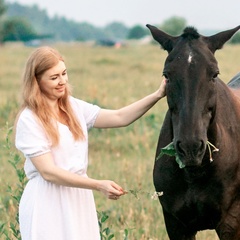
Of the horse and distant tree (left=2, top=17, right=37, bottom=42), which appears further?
distant tree (left=2, top=17, right=37, bottom=42)

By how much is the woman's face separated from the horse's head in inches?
27.4

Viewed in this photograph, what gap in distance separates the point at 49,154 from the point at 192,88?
1.00m

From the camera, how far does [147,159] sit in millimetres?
9680

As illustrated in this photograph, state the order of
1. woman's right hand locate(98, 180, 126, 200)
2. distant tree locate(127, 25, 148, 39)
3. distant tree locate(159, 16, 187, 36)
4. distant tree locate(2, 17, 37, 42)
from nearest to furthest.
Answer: woman's right hand locate(98, 180, 126, 200), distant tree locate(159, 16, 187, 36), distant tree locate(2, 17, 37, 42), distant tree locate(127, 25, 148, 39)

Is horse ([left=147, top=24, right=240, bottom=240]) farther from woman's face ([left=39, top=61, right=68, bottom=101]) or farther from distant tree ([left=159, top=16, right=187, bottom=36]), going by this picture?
distant tree ([left=159, top=16, right=187, bottom=36])

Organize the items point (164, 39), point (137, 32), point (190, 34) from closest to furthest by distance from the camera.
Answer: point (190, 34)
point (164, 39)
point (137, 32)

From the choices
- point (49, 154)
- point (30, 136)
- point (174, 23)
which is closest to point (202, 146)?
point (49, 154)

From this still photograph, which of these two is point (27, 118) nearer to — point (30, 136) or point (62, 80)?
point (30, 136)

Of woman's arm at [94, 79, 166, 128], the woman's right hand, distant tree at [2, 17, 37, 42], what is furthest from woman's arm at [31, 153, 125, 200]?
distant tree at [2, 17, 37, 42]

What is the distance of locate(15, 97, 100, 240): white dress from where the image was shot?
4617 mm

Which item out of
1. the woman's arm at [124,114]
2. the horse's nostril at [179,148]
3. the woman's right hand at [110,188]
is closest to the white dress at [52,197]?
the woman's right hand at [110,188]

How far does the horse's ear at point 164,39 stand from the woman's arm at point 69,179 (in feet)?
3.81

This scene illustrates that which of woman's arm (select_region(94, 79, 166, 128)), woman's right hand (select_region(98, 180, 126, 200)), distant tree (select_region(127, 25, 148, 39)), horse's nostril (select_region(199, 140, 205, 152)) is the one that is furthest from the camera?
distant tree (select_region(127, 25, 148, 39))

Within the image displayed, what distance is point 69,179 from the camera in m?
4.46
